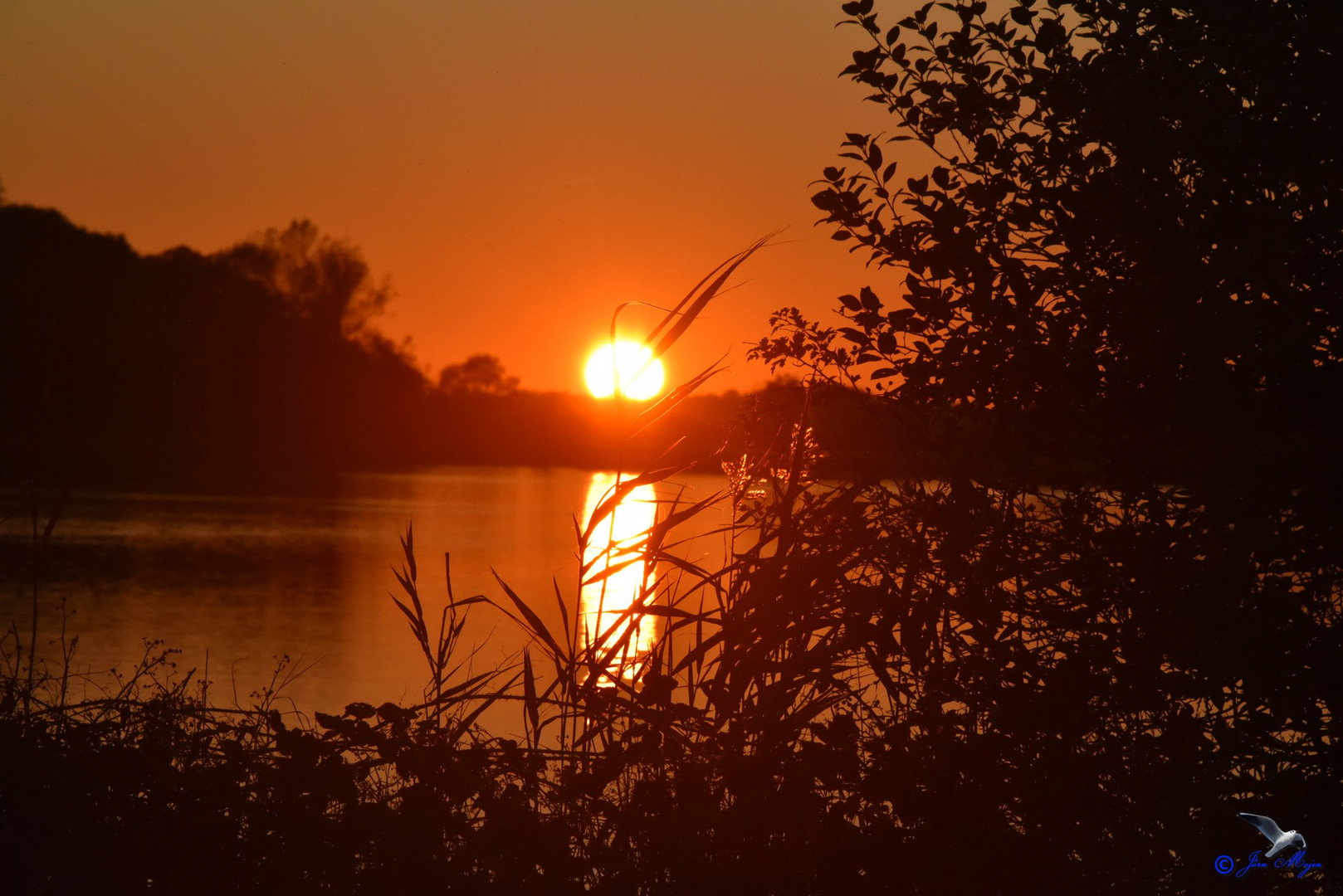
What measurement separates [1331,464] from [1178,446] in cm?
34

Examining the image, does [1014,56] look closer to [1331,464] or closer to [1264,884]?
[1331,464]

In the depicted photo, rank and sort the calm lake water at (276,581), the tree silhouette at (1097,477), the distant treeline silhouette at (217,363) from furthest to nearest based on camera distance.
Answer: the distant treeline silhouette at (217,363), the calm lake water at (276,581), the tree silhouette at (1097,477)

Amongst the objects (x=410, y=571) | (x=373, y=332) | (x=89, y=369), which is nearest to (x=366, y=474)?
(x=373, y=332)

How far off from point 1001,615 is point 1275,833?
0.84 m

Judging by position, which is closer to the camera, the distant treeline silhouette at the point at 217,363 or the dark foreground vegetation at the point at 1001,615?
the dark foreground vegetation at the point at 1001,615

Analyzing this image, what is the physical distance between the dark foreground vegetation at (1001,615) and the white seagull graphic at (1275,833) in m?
0.02

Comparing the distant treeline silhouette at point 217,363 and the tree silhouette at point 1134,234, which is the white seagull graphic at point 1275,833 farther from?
the distant treeline silhouette at point 217,363

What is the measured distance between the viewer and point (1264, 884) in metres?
2.79

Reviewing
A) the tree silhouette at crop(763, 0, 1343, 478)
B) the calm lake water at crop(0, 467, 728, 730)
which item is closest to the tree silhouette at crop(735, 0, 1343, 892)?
the tree silhouette at crop(763, 0, 1343, 478)

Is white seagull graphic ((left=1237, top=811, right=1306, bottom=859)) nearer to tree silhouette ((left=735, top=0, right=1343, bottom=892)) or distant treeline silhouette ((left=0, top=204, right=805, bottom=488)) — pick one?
tree silhouette ((left=735, top=0, right=1343, bottom=892))
